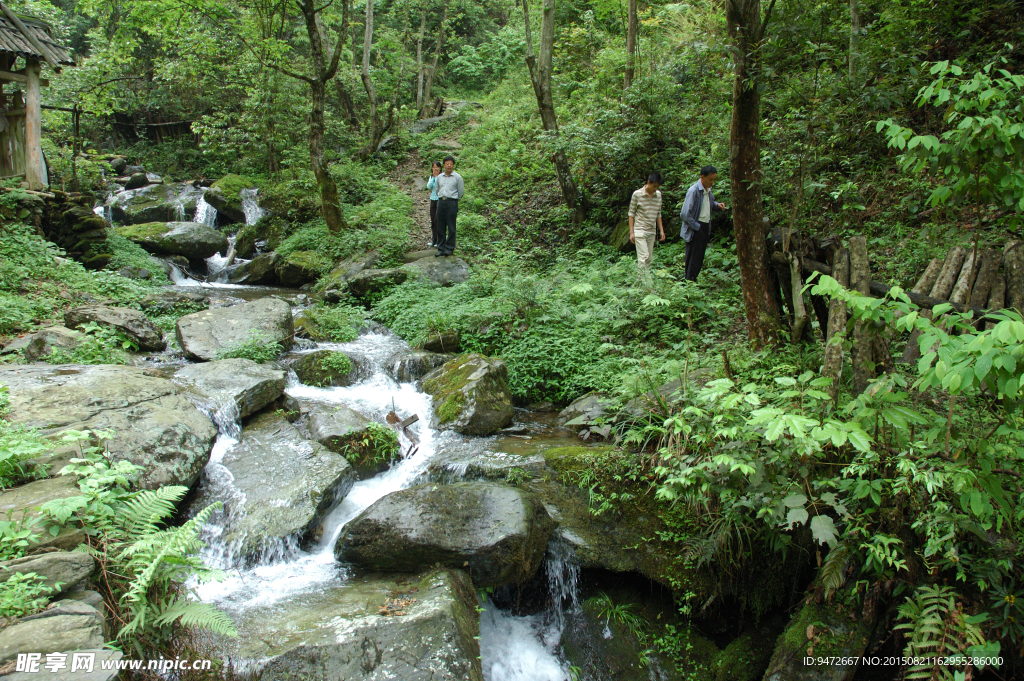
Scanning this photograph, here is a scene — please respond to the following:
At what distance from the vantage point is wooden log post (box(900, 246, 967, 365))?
179 inches

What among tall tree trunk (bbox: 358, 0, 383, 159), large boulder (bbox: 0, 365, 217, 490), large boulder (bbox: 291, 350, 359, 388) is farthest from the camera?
tall tree trunk (bbox: 358, 0, 383, 159)

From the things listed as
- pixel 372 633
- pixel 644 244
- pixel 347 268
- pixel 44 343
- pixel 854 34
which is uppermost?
pixel 854 34

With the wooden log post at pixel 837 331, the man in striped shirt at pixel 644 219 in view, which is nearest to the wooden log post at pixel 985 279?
the wooden log post at pixel 837 331

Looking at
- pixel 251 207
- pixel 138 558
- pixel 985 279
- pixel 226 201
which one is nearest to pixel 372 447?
pixel 138 558

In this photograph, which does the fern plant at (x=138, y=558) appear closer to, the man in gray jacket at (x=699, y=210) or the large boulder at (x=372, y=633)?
the large boulder at (x=372, y=633)

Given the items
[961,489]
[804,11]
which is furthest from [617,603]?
[804,11]

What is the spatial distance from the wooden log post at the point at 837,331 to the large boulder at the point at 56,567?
5110mm

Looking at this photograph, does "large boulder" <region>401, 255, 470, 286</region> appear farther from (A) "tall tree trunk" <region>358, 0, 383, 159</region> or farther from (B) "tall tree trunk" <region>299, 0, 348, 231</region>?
(A) "tall tree trunk" <region>358, 0, 383, 159</region>

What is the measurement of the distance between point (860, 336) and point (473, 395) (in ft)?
14.6

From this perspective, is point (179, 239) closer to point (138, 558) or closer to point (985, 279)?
point (138, 558)

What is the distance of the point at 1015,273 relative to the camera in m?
4.25

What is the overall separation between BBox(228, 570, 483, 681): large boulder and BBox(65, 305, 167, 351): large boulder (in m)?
5.74

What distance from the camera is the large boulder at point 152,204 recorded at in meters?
16.3

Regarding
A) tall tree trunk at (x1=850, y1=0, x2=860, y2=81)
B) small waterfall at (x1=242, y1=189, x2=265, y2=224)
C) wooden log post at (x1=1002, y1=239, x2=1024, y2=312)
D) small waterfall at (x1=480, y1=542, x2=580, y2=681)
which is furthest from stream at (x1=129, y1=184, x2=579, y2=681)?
small waterfall at (x1=242, y1=189, x2=265, y2=224)
